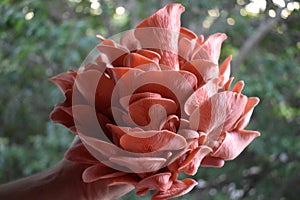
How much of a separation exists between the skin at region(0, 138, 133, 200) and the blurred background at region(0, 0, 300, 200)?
0.41 metres

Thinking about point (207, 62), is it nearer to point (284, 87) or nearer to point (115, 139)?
point (115, 139)

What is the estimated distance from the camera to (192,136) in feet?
0.96

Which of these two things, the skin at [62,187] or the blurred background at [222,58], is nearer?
the skin at [62,187]

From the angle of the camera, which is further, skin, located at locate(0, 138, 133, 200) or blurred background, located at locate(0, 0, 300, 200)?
blurred background, located at locate(0, 0, 300, 200)

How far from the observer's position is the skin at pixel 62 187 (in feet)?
1.20

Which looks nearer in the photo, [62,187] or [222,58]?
[62,187]

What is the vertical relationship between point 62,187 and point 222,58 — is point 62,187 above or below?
above

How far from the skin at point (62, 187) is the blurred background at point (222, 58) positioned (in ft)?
1.36

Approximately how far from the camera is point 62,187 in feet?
1.28

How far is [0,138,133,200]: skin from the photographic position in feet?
1.20

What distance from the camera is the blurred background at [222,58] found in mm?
810

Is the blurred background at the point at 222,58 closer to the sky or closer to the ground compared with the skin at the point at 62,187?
closer to the ground

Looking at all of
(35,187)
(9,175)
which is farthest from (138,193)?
(9,175)

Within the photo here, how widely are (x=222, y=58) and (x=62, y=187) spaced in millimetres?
561
